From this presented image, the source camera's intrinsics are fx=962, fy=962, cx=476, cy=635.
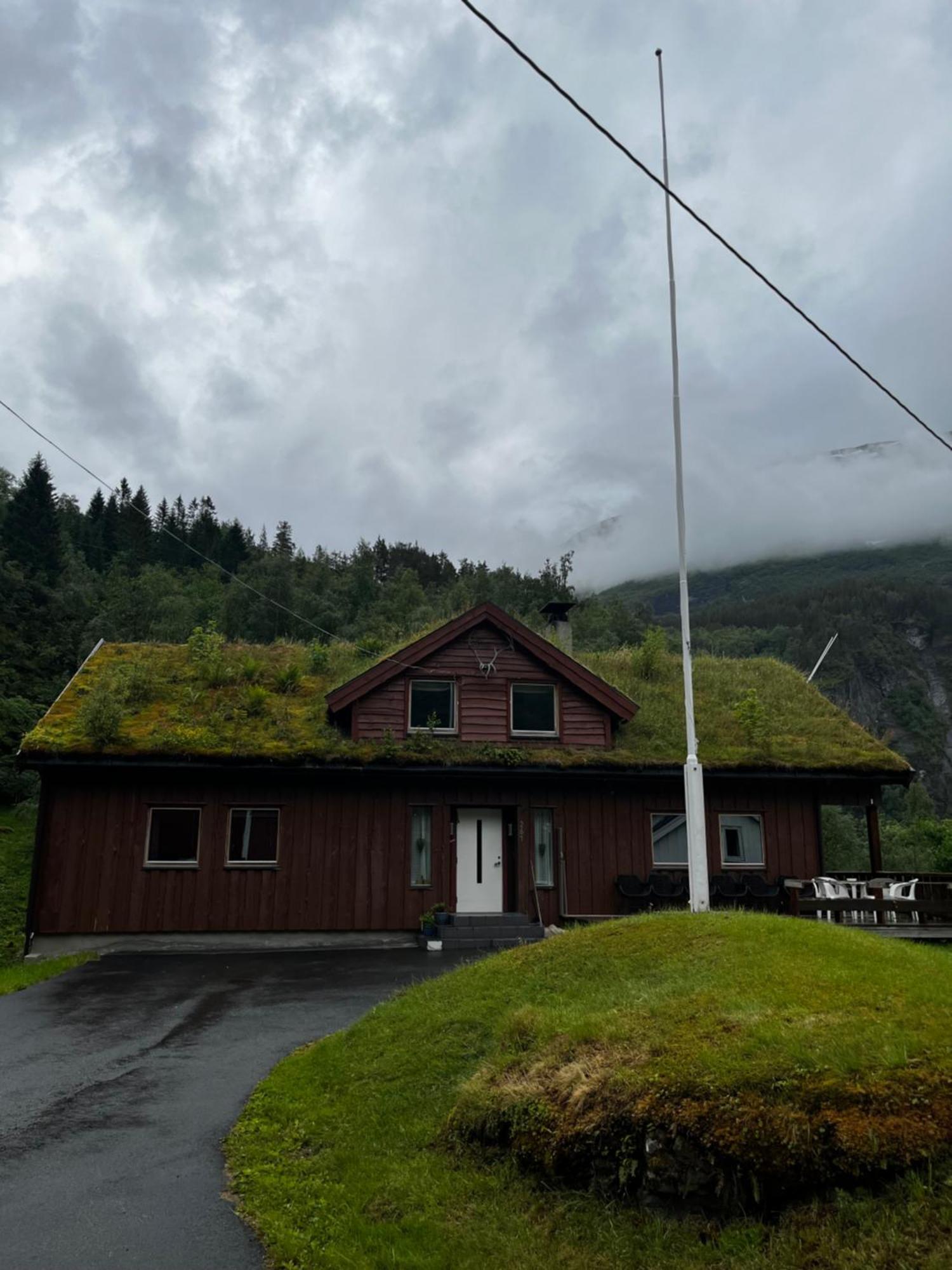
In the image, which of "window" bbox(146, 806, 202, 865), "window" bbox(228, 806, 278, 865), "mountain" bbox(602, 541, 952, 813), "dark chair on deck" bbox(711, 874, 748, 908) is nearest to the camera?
"window" bbox(146, 806, 202, 865)

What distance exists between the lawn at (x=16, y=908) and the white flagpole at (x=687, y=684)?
10.6 m

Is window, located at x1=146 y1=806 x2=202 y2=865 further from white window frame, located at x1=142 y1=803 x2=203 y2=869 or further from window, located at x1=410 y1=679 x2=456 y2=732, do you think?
window, located at x1=410 y1=679 x2=456 y2=732

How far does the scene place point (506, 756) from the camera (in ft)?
68.4

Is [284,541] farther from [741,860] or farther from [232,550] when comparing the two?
[741,860]

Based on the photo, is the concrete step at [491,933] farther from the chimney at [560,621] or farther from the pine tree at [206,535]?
the pine tree at [206,535]

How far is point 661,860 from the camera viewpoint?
2194 cm

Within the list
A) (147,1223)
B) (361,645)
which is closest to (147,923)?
(361,645)

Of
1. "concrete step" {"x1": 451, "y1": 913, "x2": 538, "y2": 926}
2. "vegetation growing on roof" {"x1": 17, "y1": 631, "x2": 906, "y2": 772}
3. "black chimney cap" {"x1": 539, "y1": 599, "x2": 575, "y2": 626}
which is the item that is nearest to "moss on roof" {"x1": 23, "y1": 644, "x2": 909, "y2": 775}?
"vegetation growing on roof" {"x1": 17, "y1": 631, "x2": 906, "y2": 772}

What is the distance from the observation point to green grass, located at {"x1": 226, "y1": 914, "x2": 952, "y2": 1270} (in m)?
4.91

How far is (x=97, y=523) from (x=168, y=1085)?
8861cm

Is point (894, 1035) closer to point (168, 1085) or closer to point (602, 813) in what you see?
point (168, 1085)

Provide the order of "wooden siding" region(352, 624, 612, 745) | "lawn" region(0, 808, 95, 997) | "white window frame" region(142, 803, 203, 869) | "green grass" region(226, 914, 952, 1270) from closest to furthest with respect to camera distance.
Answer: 1. "green grass" region(226, 914, 952, 1270)
2. "lawn" region(0, 808, 95, 997)
3. "white window frame" region(142, 803, 203, 869)
4. "wooden siding" region(352, 624, 612, 745)

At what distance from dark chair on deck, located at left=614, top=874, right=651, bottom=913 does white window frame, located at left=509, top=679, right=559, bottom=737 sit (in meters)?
3.55

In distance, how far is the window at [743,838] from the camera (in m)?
22.2
